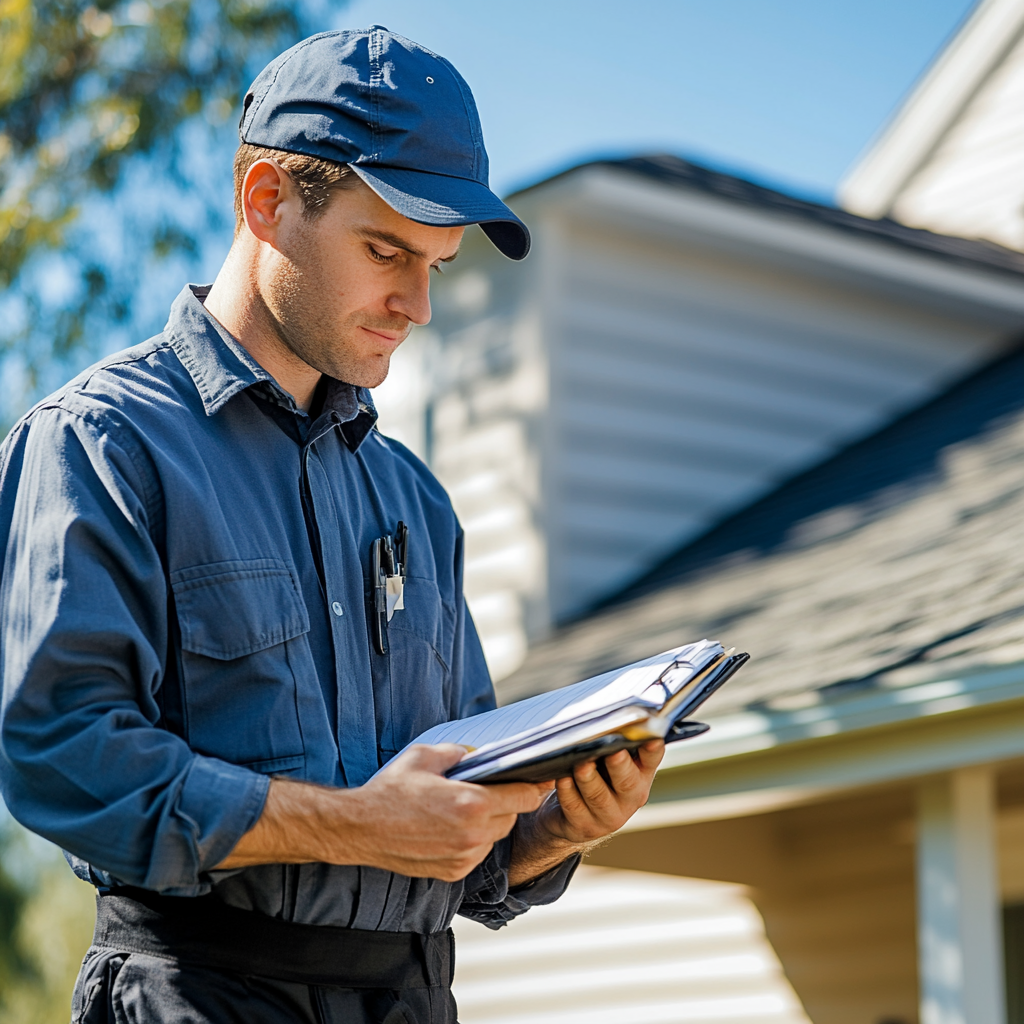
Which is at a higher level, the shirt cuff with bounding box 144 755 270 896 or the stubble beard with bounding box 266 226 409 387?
the stubble beard with bounding box 266 226 409 387

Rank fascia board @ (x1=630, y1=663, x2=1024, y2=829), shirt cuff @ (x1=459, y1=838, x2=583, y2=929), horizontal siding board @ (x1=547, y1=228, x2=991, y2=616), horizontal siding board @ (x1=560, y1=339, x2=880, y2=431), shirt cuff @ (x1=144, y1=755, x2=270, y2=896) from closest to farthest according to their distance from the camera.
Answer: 1. shirt cuff @ (x1=144, y1=755, x2=270, y2=896)
2. shirt cuff @ (x1=459, y1=838, x2=583, y2=929)
3. fascia board @ (x1=630, y1=663, x2=1024, y2=829)
4. horizontal siding board @ (x1=547, y1=228, x2=991, y2=616)
5. horizontal siding board @ (x1=560, y1=339, x2=880, y2=431)

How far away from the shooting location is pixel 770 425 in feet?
24.4

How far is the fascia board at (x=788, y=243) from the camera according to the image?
21.8 feet

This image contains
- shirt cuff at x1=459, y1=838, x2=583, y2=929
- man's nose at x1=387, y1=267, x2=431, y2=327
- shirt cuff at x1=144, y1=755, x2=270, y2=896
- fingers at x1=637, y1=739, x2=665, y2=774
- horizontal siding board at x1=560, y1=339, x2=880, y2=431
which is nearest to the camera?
shirt cuff at x1=144, y1=755, x2=270, y2=896

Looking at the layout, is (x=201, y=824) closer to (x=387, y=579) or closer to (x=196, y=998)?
(x=196, y=998)

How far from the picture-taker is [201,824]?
148 cm

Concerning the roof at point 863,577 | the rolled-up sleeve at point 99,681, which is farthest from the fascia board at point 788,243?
the rolled-up sleeve at point 99,681

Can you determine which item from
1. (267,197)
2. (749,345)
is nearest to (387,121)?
(267,197)

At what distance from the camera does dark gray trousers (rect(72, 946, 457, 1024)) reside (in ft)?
5.25

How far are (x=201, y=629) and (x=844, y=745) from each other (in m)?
2.81

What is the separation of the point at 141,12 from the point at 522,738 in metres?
9.14

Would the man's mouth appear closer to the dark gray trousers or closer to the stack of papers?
the stack of papers

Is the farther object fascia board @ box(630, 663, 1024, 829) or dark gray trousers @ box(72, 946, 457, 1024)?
fascia board @ box(630, 663, 1024, 829)

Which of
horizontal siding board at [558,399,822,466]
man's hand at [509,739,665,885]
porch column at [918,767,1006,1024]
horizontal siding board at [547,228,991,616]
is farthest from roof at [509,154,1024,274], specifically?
man's hand at [509,739,665,885]
